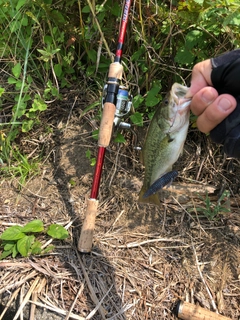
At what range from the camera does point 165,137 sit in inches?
84.0

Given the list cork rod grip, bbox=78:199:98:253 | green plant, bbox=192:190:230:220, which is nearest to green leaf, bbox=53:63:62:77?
cork rod grip, bbox=78:199:98:253

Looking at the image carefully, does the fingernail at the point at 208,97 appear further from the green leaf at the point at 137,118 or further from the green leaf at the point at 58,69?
the green leaf at the point at 58,69

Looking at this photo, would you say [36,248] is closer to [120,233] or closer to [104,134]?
[120,233]

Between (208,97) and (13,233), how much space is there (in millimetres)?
1781

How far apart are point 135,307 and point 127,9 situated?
2139mm

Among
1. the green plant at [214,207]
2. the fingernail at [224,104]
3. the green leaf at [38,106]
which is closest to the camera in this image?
the fingernail at [224,104]

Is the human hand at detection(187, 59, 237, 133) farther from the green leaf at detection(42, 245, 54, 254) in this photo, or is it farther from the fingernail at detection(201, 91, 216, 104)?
the green leaf at detection(42, 245, 54, 254)

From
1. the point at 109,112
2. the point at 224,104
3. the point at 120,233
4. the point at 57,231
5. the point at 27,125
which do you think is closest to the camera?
the point at 224,104

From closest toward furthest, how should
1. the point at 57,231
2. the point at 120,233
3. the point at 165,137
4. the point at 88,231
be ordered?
the point at 165,137 → the point at 88,231 → the point at 57,231 → the point at 120,233

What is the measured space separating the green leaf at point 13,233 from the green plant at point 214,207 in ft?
4.70

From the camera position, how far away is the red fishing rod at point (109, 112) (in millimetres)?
2453

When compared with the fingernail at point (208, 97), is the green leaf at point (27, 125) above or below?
below

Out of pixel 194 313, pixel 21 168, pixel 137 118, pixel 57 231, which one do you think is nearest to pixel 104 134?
pixel 137 118

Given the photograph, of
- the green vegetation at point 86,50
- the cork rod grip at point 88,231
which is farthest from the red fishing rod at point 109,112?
the green vegetation at point 86,50
